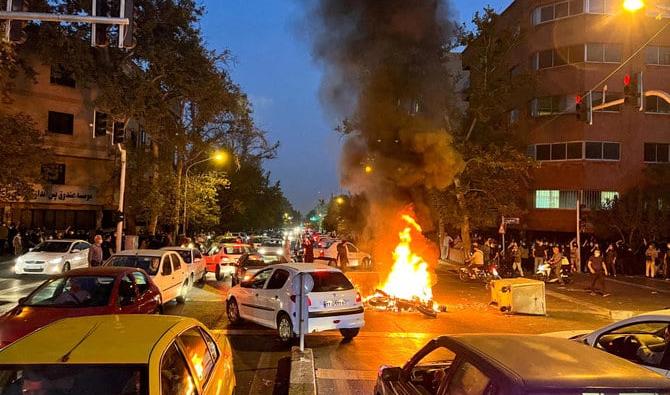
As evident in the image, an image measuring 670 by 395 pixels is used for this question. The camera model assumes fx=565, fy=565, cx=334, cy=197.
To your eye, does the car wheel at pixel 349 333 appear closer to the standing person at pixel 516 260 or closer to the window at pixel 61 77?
the standing person at pixel 516 260

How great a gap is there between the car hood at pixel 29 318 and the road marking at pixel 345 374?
328 centimetres

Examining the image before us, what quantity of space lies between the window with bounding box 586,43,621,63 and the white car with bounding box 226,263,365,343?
1179 inches

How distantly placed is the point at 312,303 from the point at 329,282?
0.60 m

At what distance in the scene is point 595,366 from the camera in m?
3.46

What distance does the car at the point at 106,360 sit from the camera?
355 centimetres

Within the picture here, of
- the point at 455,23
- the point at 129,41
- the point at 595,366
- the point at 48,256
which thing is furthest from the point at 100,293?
the point at 455,23

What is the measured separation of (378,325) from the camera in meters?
12.2

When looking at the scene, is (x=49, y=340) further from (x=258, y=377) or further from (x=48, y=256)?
(x=48, y=256)

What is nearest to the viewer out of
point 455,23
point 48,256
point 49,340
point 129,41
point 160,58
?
point 49,340

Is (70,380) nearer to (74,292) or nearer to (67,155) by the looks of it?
(74,292)

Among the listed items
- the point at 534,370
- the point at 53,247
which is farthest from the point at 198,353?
the point at 53,247

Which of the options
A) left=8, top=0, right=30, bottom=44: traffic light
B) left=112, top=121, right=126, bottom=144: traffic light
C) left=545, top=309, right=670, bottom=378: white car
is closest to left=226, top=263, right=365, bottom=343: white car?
left=545, top=309, right=670, bottom=378: white car

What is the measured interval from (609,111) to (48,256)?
30.9 m

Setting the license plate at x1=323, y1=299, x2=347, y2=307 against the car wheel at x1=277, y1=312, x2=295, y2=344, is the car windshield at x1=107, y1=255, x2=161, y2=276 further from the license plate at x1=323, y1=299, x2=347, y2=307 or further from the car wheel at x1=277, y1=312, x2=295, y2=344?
the license plate at x1=323, y1=299, x2=347, y2=307
